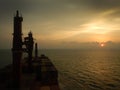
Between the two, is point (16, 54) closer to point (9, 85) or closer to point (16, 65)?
point (16, 65)

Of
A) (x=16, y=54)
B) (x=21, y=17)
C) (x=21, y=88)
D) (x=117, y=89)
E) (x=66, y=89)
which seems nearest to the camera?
(x=21, y=88)

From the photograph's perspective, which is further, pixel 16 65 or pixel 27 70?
pixel 27 70

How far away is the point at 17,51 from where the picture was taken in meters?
17.2

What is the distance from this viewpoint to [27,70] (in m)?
27.4

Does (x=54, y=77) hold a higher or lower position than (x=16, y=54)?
lower

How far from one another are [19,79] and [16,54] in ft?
8.82

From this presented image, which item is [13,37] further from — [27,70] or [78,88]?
[78,88]

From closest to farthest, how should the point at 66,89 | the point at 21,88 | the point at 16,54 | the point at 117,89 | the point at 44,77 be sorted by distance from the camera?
the point at 21,88, the point at 16,54, the point at 44,77, the point at 66,89, the point at 117,89

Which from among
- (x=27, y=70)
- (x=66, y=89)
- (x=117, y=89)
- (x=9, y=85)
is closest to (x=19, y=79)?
(x=9, y=85)

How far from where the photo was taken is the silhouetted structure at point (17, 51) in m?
17.1

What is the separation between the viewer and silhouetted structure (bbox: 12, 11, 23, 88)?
17109 mm

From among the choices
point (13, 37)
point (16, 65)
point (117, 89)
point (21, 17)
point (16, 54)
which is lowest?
point (117, 89)

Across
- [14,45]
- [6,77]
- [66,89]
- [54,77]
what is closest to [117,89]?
[66,89]

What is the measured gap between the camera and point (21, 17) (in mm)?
18234
